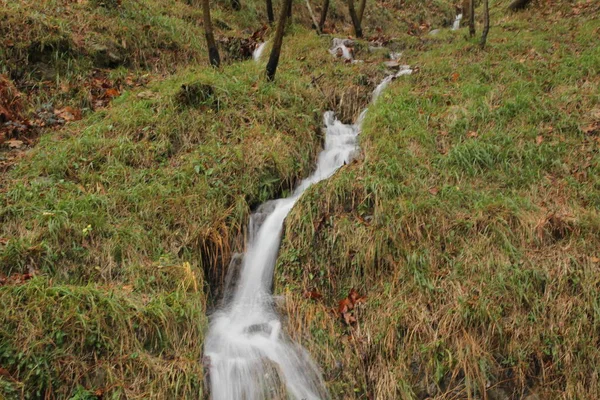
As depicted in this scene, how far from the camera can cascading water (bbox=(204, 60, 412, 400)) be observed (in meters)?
4.32

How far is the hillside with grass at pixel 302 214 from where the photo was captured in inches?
165

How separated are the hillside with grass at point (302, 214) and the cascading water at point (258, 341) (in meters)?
0.16

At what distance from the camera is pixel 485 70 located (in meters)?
9.02

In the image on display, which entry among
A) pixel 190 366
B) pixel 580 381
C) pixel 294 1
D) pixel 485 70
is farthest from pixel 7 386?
pixel 294 1

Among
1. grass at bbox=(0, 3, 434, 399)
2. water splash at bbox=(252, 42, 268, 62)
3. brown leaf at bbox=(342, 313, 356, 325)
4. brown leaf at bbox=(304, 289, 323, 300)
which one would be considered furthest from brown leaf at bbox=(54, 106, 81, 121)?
brown leaf at bbox=(342, 313, 356, 325)

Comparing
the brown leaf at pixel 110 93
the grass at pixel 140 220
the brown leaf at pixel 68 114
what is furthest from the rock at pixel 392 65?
the brown leaf at pixel 68 114

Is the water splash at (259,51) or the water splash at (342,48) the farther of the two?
the water splash at (342,48)

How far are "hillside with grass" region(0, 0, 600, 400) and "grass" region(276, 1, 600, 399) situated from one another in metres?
0.02

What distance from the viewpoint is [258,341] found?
4734 millimetres

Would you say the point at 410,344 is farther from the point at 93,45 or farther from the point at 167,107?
the point at 93,45

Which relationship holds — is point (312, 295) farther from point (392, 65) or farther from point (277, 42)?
point (392, 65)

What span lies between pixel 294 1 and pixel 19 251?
39.7 ft

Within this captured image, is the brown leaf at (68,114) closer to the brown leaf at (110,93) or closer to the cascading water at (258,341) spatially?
the brown leaf at (110,93)

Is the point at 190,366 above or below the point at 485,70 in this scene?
below
